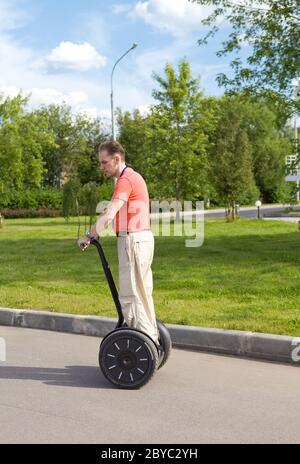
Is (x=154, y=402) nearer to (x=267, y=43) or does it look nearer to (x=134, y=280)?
(x=134, y=280)

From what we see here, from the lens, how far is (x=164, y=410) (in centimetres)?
458

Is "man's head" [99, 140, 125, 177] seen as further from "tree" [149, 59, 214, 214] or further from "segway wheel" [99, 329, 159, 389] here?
"tree" [149, 59, 214, 214]

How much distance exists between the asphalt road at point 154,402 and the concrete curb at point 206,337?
0.61 feet

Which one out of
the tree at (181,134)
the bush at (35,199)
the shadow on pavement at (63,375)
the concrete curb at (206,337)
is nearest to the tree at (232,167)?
the tree at (181,134)

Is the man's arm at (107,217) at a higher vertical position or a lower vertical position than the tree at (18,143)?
lower

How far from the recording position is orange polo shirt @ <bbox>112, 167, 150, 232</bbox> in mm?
5242

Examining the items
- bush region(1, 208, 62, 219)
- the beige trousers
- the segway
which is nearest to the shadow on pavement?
the segway

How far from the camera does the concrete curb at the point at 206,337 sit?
239 inches

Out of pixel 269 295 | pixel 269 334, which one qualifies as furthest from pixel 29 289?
pixel 269 334

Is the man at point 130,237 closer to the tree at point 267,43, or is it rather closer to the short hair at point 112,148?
the short hair at point 112,148

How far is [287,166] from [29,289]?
7319mm

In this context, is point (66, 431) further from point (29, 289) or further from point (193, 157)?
point (193, 157)

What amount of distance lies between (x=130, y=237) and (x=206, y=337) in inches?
69.0

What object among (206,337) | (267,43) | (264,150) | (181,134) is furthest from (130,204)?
(264,150)
